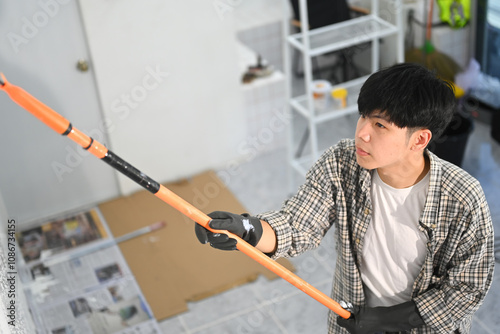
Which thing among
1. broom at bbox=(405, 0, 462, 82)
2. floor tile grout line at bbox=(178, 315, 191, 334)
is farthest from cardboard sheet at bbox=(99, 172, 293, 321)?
broom at bbox=(405, 0, 462, 82)

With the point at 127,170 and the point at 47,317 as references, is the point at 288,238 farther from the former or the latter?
the point at 47,317

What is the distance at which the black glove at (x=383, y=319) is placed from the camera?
1748mm

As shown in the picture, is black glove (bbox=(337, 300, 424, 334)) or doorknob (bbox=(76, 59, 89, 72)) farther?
doorknob (bbox=(76, 59, 89, 72))

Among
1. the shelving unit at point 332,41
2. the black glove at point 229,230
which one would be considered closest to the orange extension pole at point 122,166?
the black glove at point 229,230

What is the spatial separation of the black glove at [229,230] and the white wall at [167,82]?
196 centimetres

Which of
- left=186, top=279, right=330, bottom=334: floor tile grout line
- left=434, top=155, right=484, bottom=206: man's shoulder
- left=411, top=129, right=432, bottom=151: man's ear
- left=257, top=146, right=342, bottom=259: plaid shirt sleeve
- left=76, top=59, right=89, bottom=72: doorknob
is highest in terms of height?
left=411, top=129, right=432, bottom=151: man's ear

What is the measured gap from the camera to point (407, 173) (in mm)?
1678

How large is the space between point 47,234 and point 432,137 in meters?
2.51

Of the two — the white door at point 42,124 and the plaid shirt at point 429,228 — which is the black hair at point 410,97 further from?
the white door at point 42,124

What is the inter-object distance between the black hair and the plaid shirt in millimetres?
166

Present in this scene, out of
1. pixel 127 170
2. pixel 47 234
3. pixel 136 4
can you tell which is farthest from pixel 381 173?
pixel 47 234

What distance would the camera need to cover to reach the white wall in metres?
3.38

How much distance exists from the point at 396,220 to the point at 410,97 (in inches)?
14.4

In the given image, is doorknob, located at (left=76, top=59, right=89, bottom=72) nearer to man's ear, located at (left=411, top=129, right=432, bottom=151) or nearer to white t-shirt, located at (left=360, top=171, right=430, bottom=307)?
white t-shirt, located at (left=360, top=171, right=430, bottom=307)
